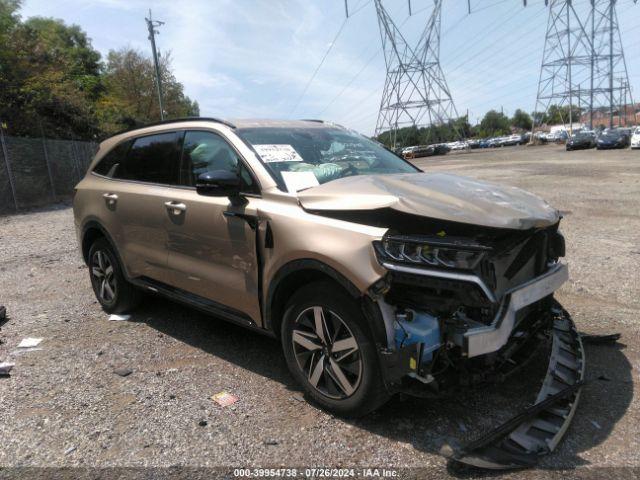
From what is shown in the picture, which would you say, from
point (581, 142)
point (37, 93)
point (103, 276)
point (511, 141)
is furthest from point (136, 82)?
point (511, 141)

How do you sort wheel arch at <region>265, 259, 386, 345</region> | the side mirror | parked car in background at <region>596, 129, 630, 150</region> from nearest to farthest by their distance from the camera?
wheel arch at <region>265, 259, 386, 345</region> < the side mirror < parked car in background at <region>596, 129, 630, 150</region>

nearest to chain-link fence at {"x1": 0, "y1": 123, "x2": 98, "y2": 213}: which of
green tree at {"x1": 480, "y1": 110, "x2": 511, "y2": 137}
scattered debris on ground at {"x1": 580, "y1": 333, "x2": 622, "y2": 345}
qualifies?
scattered debris on ground at {"x1": 580, "y1": 333, "x2": 622, "y2": 345}

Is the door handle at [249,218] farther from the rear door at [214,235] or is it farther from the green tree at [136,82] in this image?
the green tree at [136,82]

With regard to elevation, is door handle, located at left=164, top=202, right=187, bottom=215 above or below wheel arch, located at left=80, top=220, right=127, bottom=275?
above

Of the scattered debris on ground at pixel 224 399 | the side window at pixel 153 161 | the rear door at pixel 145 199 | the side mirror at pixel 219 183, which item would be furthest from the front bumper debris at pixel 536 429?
the side window at pixel 153 161

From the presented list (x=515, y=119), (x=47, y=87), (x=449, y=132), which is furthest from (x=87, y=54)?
(x=515, y=119)

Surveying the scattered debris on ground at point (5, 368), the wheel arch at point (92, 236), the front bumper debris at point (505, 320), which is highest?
→ the wheel arch at point (92, 236)

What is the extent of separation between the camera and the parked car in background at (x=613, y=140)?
1438 inches

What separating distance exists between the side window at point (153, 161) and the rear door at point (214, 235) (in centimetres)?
16

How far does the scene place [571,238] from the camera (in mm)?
7457

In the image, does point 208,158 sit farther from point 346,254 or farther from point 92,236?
point 92,236

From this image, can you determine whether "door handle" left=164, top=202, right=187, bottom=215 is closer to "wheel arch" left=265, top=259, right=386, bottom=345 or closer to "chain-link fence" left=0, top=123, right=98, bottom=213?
"wheel arch" left=265, top=259, right=386, bottom=345

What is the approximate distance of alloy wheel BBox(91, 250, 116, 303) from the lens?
4972 mm

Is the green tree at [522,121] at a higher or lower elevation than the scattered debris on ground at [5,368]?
higher
